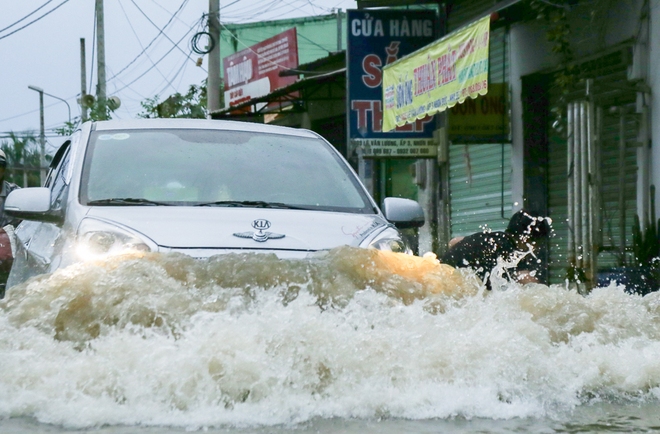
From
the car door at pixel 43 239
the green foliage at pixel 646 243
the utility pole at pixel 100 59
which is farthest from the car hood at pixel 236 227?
the utility pole at pixel 100 59

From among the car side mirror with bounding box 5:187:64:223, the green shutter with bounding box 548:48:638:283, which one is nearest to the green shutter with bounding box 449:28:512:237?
the green shutter with bounding box 548:48:638:283

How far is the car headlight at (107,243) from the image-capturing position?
491 cm

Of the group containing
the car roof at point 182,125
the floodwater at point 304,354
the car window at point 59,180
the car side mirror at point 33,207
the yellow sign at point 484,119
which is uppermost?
the yellow sign at point 484,119

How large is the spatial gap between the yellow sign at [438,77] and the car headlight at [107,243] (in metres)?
6.40

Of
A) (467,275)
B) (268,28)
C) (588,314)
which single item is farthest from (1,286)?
(268,28)

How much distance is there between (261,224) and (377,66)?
1040 centimetres

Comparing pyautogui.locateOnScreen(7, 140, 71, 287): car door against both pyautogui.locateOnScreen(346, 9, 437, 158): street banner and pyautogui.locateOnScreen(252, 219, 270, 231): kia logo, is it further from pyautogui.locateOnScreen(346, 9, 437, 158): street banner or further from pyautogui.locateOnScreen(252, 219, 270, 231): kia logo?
pyautogui.locateOnScreen(346, 9, 437, 158): street banner

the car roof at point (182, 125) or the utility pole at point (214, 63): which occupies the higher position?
the utility pole at point (214, 63)

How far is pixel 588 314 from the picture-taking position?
17.4 feet

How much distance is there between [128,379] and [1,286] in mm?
3614

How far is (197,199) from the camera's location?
568 centimetres

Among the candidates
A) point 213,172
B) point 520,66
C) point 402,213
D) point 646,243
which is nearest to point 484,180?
point 520,66

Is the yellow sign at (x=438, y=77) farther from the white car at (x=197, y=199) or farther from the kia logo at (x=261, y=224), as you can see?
the kia logo at (x=261, y=224)

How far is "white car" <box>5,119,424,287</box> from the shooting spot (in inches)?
199
